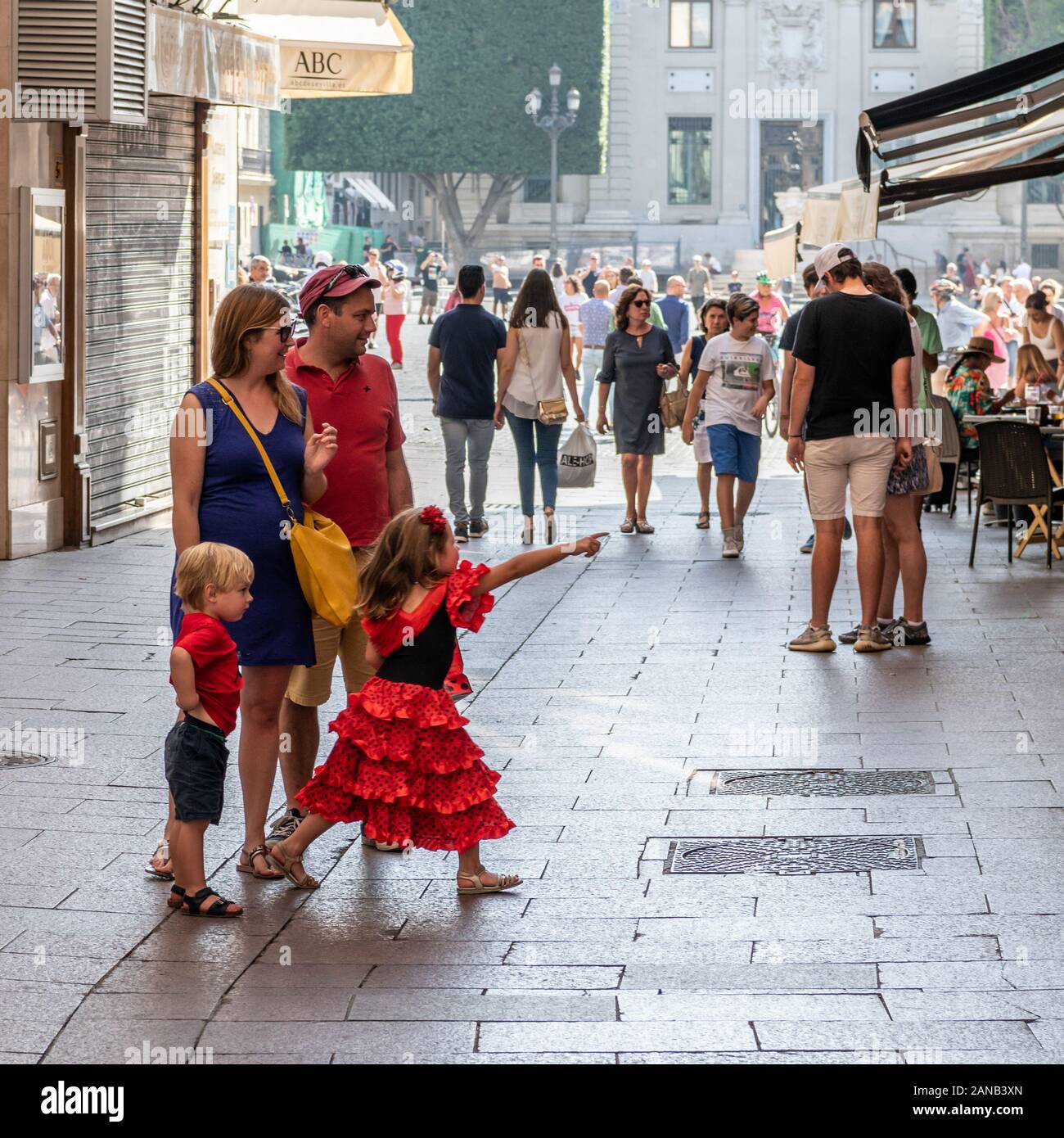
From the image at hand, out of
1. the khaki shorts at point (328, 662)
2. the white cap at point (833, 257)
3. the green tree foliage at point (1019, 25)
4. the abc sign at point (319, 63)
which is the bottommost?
the khaki shorts at point (328, 662)

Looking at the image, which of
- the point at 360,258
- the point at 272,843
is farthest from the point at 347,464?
the point at 360,258

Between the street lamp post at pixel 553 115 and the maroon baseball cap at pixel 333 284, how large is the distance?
49.4 meters

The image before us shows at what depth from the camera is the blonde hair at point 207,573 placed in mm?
5477

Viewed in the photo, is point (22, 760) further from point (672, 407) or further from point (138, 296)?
point (138, 296)

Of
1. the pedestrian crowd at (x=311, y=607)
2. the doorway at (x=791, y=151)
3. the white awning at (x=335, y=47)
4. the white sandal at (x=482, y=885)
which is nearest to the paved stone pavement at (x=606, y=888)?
the white sandal at (x=482, y=885)

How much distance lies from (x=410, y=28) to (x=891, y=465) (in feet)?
177

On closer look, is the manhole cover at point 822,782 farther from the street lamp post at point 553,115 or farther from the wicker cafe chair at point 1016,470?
the street lamp post at point 553,115

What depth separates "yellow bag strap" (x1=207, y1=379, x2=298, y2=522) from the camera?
5730 millimetres

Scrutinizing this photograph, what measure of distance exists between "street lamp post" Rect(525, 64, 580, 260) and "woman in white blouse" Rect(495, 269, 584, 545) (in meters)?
42.0

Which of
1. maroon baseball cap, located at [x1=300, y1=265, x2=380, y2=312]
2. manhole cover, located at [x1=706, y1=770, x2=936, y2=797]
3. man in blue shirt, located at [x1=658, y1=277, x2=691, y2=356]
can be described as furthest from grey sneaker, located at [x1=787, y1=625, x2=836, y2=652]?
man in blue shirt, located at [x1=658, y1=277, x2=691, y2=356]

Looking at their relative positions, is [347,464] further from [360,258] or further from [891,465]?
A: [360,258]

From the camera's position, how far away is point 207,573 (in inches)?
215

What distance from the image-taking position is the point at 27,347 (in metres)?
12.5

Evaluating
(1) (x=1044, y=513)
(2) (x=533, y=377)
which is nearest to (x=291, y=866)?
(2) (x=533, y=377)
